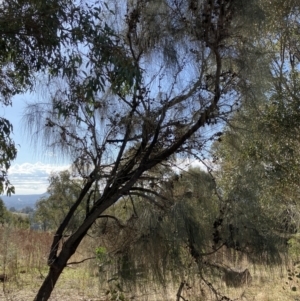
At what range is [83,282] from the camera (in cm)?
577

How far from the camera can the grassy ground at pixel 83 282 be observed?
3.66m

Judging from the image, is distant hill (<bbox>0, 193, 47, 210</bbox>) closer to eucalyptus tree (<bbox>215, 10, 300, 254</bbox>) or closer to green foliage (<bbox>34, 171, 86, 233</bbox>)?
green foliage (<bbox>34, 171, 86, 233</bbox>)

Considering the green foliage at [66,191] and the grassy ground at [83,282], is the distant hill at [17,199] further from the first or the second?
the grassy ground at [83,282]

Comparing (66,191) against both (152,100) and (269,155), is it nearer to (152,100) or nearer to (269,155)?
(152,100)

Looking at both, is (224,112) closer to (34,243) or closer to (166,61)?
(166,61)

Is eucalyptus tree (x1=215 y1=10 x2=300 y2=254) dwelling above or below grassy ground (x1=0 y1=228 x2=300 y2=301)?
above

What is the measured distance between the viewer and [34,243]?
24.1ft

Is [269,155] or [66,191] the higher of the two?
[269,155]

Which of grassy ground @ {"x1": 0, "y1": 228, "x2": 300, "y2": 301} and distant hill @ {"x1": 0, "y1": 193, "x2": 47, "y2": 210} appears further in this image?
distant hill @ {"x1": 0, "y1": 193, "x2": 47, "y2": 210}

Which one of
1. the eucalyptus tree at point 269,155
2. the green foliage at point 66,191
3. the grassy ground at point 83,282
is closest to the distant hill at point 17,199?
the green foliage at point 66,191

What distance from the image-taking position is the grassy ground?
366 cm

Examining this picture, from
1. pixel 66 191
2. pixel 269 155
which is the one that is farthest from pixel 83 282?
pixel 269 155

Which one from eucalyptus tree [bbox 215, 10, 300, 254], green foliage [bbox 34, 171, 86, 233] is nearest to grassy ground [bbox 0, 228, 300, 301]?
green foliage [bbox 34, 171, 86, 233]

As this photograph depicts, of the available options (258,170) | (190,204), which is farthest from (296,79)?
(190,204)
